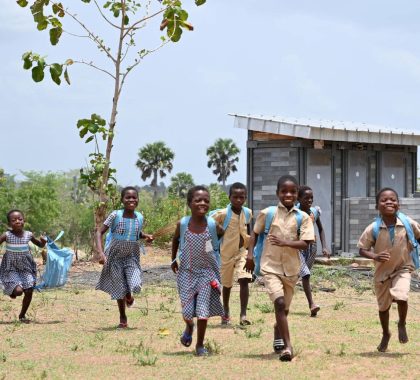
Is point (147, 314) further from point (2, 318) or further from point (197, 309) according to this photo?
point (197, 309)

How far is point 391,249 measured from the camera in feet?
26.6

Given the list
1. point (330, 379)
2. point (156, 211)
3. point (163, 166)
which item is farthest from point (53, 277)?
point (163, 166)

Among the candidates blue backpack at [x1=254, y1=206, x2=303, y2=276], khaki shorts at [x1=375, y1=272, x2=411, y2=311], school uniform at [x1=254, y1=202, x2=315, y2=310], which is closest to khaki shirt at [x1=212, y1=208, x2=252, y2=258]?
blue backpack at [x1=254, y1=206, x2=303, y2=276]

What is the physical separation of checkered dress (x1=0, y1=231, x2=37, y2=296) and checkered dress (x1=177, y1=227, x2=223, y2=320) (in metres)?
3.27

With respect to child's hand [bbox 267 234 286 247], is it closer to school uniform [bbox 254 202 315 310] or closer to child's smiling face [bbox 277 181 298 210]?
school uniform [bbox 254 202 315 310]

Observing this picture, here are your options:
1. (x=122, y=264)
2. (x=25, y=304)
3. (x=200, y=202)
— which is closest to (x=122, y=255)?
(x=122, y=264)

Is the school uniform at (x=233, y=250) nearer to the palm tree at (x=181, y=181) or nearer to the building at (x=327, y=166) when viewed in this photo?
the building at (x=327, y=166)

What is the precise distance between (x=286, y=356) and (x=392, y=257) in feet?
4.46

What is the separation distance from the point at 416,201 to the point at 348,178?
5.53 ft

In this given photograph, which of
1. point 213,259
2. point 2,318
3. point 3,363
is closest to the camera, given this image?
point 3,363

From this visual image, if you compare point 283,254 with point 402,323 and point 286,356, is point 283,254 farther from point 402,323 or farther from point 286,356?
point 402,323

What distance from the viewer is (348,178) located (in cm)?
2130

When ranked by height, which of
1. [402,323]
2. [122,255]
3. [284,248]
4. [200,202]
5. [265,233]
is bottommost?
[402,323]

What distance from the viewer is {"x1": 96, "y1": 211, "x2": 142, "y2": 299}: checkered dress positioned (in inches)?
403
